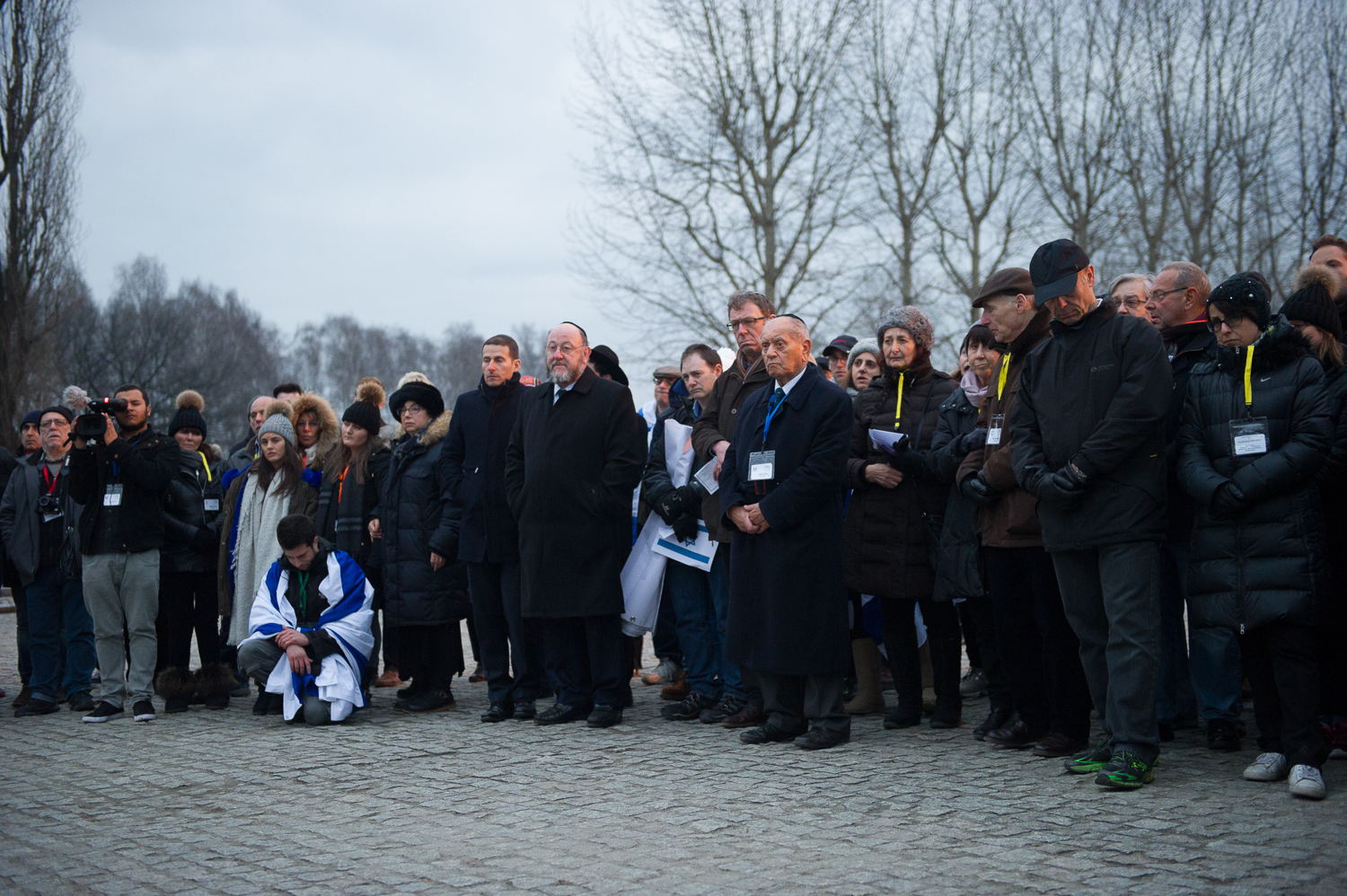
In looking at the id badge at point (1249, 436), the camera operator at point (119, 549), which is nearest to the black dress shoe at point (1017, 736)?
the id badge at point (1249, 436)

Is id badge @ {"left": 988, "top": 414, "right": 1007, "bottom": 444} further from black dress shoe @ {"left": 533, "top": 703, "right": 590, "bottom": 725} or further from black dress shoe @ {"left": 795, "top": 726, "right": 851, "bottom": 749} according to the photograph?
black dress shoe @ {"left": 533, "top": 703, "right": 590, "bottom": 725}

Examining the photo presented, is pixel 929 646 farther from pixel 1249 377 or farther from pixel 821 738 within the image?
pixel 1249 377

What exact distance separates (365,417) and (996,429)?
460 centimetres

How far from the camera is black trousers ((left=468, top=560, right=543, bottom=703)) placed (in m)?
7.17

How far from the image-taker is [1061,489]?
4863 mm

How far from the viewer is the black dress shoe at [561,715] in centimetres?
684

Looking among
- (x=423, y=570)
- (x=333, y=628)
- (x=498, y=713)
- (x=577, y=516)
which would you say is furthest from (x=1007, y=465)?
(x=333, y=628)

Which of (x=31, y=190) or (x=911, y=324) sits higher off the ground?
(x=31, y=190)

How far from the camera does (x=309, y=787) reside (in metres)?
5.35

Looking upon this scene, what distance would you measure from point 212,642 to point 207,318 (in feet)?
227

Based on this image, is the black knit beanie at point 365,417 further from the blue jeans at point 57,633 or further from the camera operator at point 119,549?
the blue jeans at point 57,633

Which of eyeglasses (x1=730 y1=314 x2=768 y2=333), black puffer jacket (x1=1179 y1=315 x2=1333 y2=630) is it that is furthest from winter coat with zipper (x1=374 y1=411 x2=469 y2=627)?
black puffer jacket (x1=1179 y1=315 x2=1333 y2=630)

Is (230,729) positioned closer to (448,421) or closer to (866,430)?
(448,421)

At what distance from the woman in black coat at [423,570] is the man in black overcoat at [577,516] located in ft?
2.63
